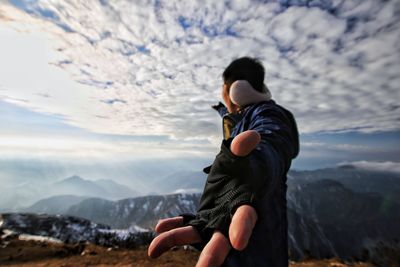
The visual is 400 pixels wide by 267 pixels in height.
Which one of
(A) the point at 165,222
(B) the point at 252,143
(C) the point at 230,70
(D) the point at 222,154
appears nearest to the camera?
(B) the point at 252,143

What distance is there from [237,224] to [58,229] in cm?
2167

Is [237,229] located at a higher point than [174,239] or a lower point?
higher

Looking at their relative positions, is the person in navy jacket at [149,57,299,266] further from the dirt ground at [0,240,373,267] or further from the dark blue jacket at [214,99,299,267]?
the dirt ground at [0,240,373,267]

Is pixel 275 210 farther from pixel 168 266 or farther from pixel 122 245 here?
pixel 122 245

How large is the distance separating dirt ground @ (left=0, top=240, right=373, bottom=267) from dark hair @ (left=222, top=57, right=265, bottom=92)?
10.6 m

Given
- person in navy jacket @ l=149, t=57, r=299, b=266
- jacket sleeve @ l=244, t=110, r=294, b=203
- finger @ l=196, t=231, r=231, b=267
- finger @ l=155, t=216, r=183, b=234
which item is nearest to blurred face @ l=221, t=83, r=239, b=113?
person in navy jacket @ l=149, t=57, r=299, b=266

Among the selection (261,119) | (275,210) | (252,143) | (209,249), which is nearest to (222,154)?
(252,143)

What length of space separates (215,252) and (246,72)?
5.13 feet

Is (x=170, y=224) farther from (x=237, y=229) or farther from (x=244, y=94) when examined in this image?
(x=244, y=94)

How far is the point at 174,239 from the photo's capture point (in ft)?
5.81

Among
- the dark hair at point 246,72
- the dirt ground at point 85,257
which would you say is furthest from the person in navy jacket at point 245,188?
the dirt ground at point 85,257

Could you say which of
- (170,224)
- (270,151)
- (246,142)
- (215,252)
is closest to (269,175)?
(270,151)

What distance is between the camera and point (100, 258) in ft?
37.0

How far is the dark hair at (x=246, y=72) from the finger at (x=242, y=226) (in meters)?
1.24
